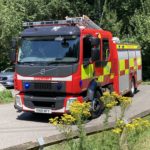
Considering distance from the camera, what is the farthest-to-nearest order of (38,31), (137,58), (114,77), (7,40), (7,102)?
(7,40)
(137,58)
(7,102)
(114,77)
(38,31)

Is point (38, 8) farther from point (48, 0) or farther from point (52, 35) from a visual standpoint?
point (52, 35)

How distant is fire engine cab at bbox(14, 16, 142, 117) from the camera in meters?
12.9

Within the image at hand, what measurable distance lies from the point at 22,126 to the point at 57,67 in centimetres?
195

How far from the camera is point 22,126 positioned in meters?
12.9

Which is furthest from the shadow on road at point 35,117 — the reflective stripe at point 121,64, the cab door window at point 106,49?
the reflective stripe at point 121,64

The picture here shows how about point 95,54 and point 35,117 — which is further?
point 35,117

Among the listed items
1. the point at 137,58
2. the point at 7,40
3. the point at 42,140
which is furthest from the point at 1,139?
the point at 7,40

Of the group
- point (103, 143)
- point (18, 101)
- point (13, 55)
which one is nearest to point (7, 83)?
point (13, 55)

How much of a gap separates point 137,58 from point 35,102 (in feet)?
31.4

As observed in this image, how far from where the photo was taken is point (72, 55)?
13008 mm

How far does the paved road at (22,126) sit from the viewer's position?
1105 centimetres

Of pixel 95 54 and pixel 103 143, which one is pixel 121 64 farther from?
pixel 103 143

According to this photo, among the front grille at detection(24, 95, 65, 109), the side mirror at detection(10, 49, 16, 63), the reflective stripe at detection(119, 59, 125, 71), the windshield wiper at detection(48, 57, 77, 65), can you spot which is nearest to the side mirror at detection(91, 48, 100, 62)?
the windshield wiper at detection(48, 57, 77, 65)

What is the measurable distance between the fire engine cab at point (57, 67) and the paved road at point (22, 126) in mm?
475
